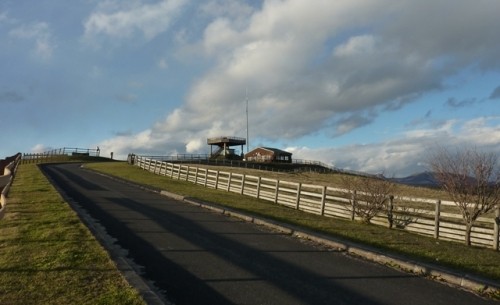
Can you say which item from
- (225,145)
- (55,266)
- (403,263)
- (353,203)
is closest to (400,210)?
(353,203)

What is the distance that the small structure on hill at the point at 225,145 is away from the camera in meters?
88.3

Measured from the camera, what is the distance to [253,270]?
26.2 feet

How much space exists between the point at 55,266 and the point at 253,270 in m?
3.20

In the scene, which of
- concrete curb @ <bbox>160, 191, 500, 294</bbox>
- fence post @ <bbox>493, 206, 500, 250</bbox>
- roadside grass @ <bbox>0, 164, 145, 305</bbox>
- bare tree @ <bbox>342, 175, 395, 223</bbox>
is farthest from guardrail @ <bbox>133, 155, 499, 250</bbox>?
roadside grass @ <bbox>0, 164, 145, 305</bbox>

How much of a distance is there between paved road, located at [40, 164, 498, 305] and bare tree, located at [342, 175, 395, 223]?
5.67 m

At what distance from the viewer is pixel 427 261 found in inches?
362

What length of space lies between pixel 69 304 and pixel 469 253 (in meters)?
8.64

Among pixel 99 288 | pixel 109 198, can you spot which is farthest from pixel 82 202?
pixel 99 288

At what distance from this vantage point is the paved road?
6.66 meters

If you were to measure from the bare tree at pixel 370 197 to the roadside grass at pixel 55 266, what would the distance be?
992 centimetres

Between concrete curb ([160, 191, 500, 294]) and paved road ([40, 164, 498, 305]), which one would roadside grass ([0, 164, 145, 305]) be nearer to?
paved road ([40, 164, 498, 305])

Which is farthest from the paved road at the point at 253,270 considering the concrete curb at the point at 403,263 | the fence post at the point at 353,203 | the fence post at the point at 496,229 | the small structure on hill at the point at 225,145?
the small structure on hill at the point at 225,145

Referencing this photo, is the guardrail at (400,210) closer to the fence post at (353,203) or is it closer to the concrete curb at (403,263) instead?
the fence post at (353,203)

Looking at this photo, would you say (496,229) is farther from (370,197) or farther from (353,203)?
(353,203)
